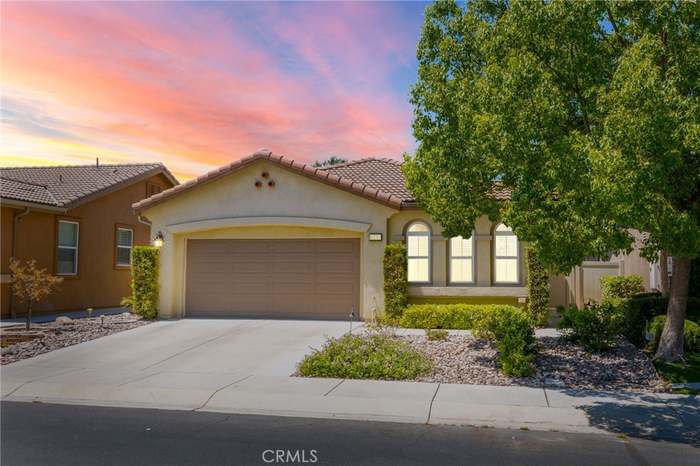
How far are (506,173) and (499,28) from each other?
2.29m

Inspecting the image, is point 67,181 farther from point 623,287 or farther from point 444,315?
point 623,287

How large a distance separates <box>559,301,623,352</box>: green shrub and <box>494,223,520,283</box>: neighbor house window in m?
4.07

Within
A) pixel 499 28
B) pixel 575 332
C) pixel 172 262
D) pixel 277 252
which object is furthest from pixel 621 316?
pixel 172 262

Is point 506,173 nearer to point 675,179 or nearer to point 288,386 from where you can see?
point 675,179

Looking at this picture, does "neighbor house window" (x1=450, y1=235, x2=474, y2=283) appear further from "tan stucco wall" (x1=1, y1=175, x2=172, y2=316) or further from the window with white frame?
the window with white frame

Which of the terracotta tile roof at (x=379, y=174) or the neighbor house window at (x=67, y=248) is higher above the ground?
the terracotta tile roof at (x=379, y=174)

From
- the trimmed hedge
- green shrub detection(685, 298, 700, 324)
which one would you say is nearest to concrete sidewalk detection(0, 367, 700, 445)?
the trimmed hedge

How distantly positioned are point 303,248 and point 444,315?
4.67 metres

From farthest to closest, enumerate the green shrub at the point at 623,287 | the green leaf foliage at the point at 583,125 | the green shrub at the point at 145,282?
the green shrub at the point at 145,282
the green shrub at the point at 623,287
the green leaf foliage at the point at 583,125

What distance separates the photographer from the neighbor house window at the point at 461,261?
57.0 feet

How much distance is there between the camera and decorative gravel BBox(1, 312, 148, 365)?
44.8ft

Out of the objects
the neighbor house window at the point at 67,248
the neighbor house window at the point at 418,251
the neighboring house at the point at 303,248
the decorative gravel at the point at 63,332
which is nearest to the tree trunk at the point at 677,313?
the neighboring house at the point at 303,248

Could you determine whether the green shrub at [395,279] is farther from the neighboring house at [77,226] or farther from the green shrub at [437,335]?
the neighboring house at [77,226]

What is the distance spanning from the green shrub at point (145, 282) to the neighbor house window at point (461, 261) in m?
8.69
